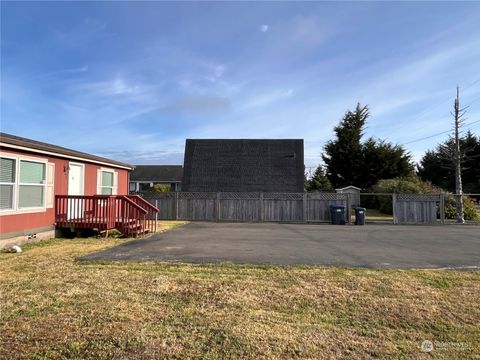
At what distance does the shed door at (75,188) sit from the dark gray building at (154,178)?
30514 mm

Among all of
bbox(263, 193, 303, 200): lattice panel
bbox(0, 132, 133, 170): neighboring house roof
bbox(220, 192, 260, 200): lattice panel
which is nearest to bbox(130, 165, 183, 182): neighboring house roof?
bbox(220, 192, 260, 200): lattice panel

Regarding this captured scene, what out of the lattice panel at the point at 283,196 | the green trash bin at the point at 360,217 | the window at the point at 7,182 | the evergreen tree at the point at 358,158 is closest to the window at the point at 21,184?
the window at the point at 7,182

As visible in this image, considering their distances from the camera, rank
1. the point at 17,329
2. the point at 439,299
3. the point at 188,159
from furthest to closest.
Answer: the point at 188,159 → the point at 439,299 → the point at 17,329

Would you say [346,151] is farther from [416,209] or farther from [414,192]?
[416,209]

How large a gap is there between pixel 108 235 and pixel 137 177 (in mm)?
34935

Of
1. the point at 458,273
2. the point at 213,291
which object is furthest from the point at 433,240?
the point at 213,291

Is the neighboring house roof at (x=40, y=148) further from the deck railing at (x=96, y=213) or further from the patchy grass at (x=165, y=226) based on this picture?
the patchy grass at (x=165, y=226)

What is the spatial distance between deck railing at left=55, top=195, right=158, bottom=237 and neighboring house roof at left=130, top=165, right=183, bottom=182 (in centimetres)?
3276

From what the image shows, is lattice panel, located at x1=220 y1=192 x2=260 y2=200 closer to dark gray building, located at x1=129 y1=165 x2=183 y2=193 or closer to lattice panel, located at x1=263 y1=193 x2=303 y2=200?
lattice panel, located at x1=263 y1=193 x2=303 y2=200

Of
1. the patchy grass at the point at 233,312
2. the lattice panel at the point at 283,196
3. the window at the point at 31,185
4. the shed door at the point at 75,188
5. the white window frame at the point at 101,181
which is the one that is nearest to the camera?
the patchy grass at the point at 233,312

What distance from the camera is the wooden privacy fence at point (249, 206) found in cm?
1923

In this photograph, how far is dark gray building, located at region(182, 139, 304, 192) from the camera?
25125 mm

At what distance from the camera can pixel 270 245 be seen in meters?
10.0

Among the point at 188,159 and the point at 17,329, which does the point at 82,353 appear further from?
the point at 188,159
